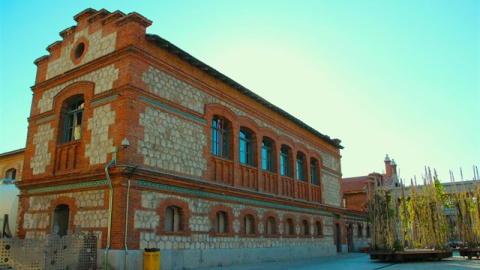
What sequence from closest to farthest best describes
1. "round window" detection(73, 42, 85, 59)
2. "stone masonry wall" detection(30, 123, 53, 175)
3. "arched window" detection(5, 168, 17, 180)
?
"stone masonry wall" detection(30, 123, 53, 175), "round window" detection(73, 42, 85, 59), "arched window" detection(5, 168, 17, 180)

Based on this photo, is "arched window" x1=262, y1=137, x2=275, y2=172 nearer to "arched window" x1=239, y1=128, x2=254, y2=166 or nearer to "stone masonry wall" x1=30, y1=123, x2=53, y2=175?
"arched window" x1=239, y1=128, x2=254, y2=166

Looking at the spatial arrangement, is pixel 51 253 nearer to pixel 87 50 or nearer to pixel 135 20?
pixel 87 50

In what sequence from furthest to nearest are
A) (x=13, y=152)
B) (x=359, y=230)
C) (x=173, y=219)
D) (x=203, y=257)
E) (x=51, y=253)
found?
1. (x=359, y=230)
2. (x=13, y=152)
3. (x=203, y=257)
4. (x=173, y=219)
5. (x=51, y=253)

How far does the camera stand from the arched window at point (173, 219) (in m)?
14.6

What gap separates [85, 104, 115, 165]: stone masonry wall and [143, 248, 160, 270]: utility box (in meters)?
3.49

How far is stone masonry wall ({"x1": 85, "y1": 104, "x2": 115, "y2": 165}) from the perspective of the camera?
13.8 meters

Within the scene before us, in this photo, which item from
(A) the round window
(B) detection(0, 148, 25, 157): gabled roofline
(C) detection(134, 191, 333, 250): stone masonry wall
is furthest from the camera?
(B) detection(0, 148, 25, 157): gabled roofline

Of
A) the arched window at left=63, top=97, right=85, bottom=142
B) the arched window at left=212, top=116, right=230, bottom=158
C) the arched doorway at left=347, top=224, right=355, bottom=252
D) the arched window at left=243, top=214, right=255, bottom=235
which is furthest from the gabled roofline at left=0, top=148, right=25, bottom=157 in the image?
the arched doorway at left=347, top=224, right=355, bottom=252

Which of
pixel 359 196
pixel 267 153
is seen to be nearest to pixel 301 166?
pixel 267 153

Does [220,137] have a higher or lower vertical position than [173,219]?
higher

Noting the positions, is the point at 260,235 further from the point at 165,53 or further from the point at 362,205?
the point at 362,205

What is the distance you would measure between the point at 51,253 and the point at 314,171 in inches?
749

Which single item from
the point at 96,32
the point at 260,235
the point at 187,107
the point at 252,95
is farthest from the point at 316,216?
the point at 96,32

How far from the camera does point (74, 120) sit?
A: 1600 centimetres
